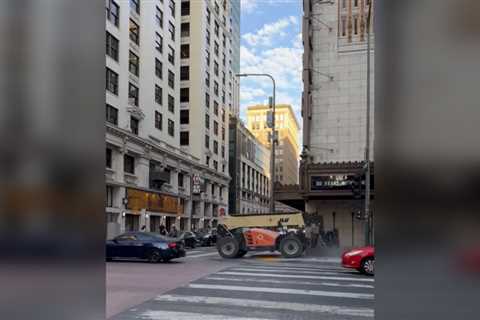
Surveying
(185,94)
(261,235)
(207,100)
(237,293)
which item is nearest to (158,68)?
(185,94)

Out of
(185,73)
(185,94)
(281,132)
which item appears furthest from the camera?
(281,132)

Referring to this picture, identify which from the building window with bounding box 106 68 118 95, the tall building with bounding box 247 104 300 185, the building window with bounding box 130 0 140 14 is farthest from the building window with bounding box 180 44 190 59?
the tall building with bounding box 247 104 300 185

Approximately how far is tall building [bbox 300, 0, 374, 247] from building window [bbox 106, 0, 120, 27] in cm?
1447

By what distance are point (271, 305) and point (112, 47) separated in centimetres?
2829

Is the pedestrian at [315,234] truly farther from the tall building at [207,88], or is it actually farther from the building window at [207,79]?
the building window at [207,79]

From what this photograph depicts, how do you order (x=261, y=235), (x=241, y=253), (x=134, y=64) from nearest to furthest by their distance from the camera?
(x=261, y=235), (x=241, y=253), (x=134, y=64)

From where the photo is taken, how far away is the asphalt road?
25.1ft

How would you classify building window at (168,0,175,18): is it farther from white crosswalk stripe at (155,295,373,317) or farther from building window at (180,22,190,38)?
white crosswalk stripe at (155,295,373,317)

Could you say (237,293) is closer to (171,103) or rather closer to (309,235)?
(309,235)

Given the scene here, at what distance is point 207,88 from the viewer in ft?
181

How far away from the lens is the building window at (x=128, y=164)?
34.5m

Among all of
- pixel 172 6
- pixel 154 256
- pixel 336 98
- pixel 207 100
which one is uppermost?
pixel 172 6
